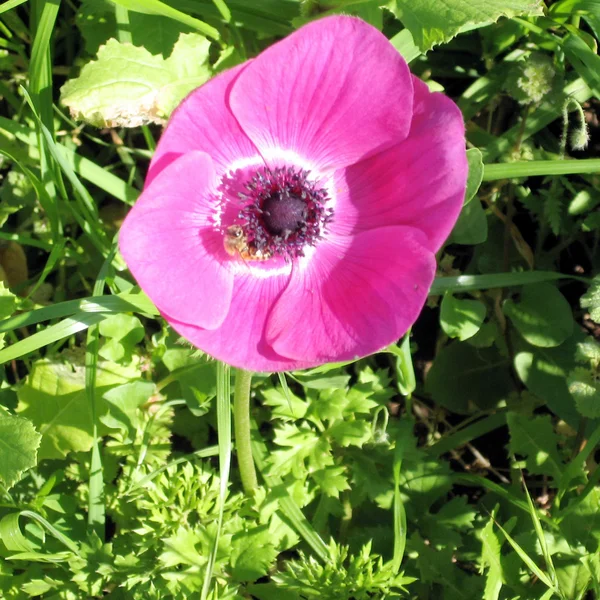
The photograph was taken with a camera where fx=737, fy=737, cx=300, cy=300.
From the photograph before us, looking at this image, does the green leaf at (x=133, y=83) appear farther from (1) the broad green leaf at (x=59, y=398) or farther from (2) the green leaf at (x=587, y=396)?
(2) the green leaf at (x=587, y=396)

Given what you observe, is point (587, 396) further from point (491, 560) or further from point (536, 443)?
point (491, 560)

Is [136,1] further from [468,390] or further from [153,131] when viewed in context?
[468,390]

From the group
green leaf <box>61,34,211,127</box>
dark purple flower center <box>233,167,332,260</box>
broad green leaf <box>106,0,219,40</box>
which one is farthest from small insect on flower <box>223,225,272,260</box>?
broad green leaf <box>106,0,219,40</box>

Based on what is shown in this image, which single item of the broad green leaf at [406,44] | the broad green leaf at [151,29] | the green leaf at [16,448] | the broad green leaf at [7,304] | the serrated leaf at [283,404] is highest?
the broad green leaf at [151,29]

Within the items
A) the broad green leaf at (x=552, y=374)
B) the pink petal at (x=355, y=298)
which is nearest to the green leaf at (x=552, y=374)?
the broad green leaf at (x=552, y=374)

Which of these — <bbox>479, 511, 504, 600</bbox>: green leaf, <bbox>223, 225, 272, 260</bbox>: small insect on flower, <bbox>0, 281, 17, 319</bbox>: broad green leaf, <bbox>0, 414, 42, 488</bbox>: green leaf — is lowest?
<bbox>479, 511, 504, 600</bbox>: green leaf

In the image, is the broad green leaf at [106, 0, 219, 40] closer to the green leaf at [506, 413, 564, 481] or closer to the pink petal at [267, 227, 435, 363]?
the pink petal at [267, 227, 435, 363]
